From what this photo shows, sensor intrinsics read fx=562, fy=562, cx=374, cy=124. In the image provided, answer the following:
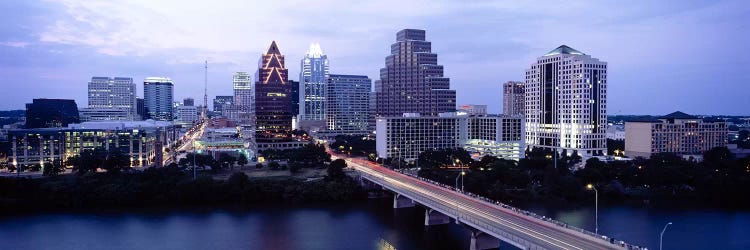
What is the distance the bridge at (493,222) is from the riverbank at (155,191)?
36.5 ft

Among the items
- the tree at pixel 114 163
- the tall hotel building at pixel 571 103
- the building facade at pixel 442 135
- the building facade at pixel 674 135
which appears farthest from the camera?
the tall hotel building at pixel 571 103

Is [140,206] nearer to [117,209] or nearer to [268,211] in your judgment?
[117,209]

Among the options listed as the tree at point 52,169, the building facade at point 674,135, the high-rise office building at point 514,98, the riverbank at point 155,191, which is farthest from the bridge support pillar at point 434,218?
the high-rise office building at point 514,98

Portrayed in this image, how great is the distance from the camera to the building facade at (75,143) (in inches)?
3140

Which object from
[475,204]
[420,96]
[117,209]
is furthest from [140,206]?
[420,96]

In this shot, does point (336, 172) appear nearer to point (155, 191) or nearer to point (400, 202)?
point (400, 202)

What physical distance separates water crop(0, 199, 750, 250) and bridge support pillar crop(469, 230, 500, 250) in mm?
1304

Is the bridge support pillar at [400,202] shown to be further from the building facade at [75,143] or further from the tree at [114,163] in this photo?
the building facade at [75,143]

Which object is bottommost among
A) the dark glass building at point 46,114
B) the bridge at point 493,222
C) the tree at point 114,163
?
the bridge at point 493,222

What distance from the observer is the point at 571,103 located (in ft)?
309

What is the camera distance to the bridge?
3050cm

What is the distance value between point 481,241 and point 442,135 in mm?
55056

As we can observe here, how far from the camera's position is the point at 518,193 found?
6331 centimetres

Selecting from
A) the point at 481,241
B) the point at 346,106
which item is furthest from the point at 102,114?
the point at 481,241
